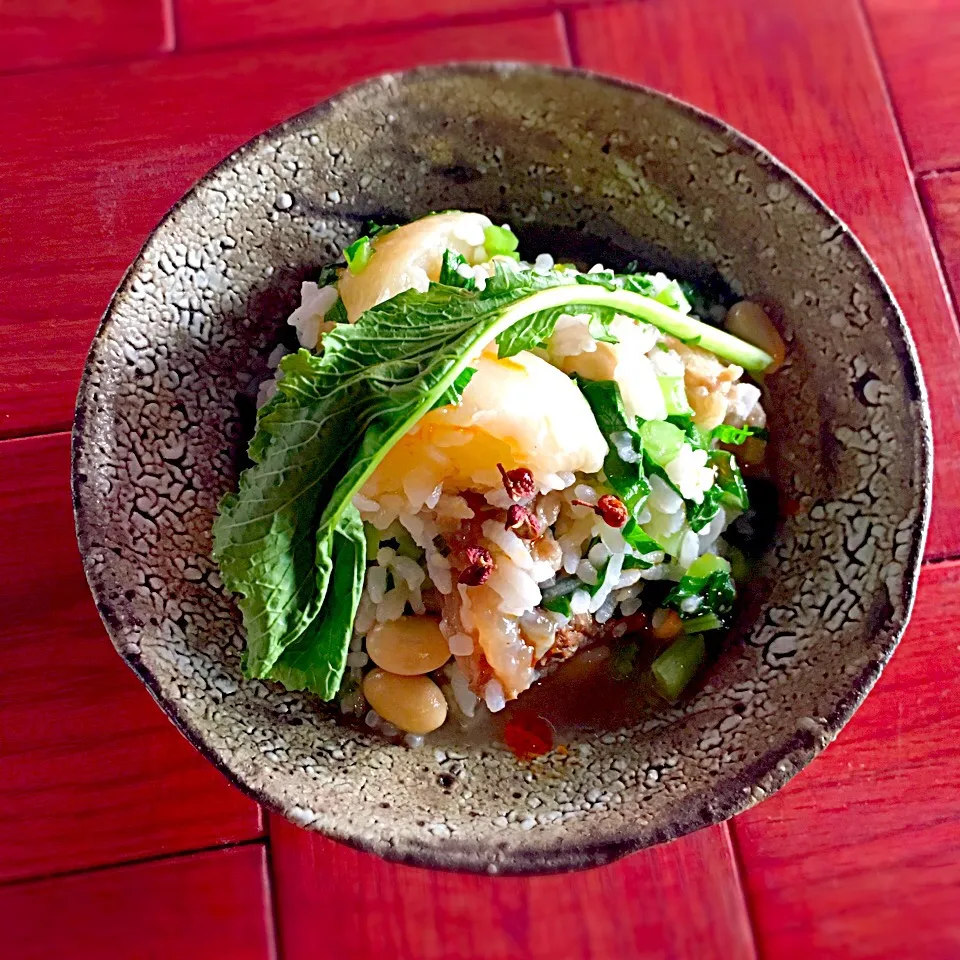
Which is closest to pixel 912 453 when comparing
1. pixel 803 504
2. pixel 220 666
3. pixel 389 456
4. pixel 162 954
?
pixel 803 504

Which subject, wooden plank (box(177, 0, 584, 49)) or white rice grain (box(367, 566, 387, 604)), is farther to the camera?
wooden plank (box(177, 0, 584, 49))

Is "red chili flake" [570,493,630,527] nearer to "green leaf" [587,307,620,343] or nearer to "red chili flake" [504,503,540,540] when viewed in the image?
"red chili flake" [504,503,540,540]

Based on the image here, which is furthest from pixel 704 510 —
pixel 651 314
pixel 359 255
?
pixel 359 255

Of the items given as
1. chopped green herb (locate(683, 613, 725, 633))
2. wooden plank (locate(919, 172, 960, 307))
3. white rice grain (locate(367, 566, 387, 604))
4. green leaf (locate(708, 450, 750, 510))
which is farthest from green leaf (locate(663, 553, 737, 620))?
wooden plank (locate(919, 172, 960, 307))

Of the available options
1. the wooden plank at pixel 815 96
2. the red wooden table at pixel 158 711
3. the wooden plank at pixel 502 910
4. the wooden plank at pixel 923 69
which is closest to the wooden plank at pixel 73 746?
the red wooden table at pixel 158 711

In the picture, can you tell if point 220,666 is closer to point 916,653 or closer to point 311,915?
point 311,915

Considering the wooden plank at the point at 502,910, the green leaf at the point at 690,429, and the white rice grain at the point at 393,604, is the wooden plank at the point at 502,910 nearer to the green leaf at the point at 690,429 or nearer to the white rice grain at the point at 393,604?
the white rice grain at the point at 393,604
